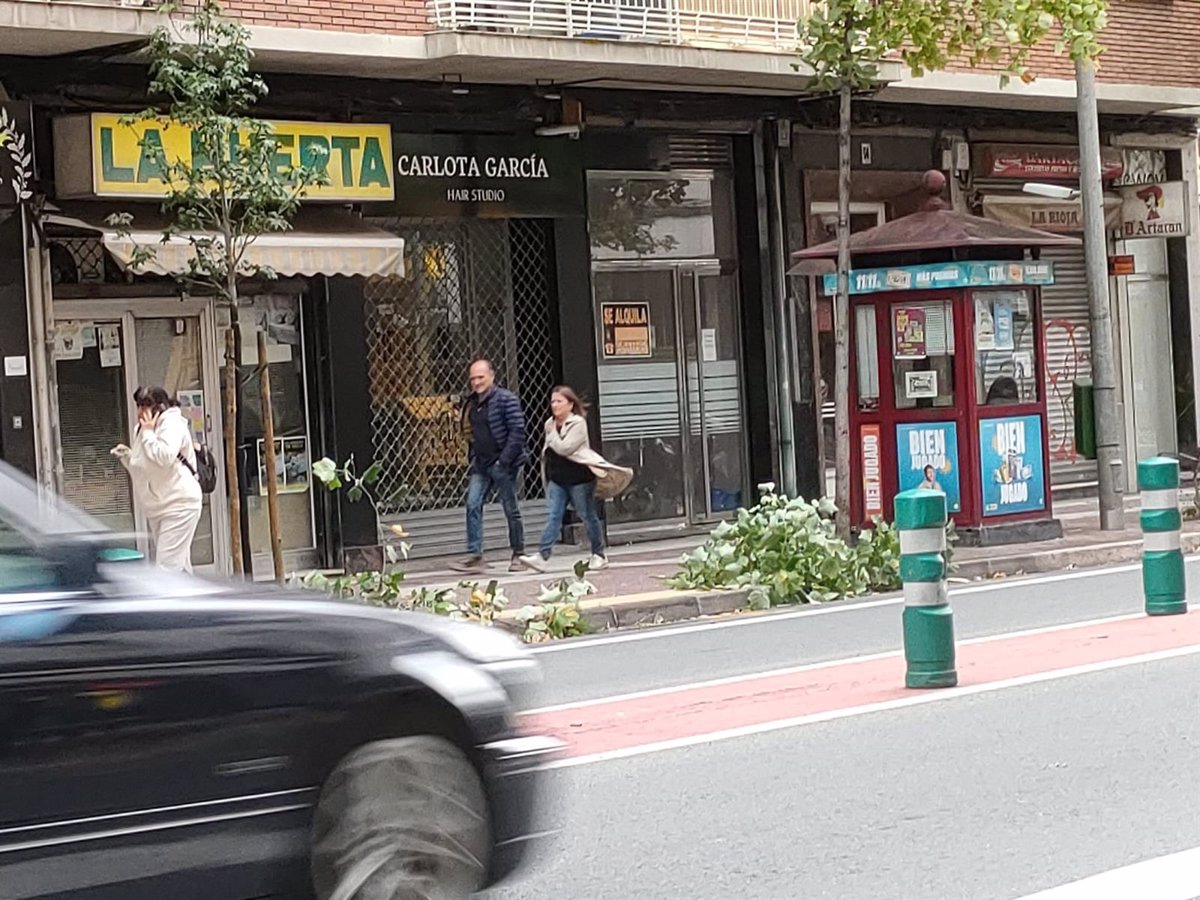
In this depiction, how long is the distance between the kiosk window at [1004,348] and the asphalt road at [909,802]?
7865mm

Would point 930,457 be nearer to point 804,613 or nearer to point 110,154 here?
point 804,613

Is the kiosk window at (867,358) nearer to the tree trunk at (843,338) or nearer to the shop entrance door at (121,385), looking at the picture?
the tree trunk at (843,338)

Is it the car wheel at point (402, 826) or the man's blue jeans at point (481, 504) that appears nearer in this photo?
the car wheel at point (402, 826)

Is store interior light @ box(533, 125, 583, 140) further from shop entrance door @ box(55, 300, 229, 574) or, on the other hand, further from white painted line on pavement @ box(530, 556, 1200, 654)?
white painted line on pavement @ box(530, 556, 1200, 654)

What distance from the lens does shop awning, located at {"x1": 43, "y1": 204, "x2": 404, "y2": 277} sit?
49.9 feet

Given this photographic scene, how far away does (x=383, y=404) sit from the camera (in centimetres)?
1830

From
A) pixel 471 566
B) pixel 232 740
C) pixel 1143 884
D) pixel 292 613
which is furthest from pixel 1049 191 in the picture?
pixel 232 740

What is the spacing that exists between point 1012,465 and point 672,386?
381 cm

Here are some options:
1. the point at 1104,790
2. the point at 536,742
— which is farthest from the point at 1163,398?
the point at 536,742

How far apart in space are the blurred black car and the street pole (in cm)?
1425

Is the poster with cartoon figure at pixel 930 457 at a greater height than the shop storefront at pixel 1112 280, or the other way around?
the shop storefront at pixel 1112 280

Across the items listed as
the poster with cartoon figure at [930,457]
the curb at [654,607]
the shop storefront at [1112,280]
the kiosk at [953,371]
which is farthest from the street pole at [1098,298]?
the curb at [654,607]

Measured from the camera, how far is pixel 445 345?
18844 mm

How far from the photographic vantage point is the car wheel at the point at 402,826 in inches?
200
